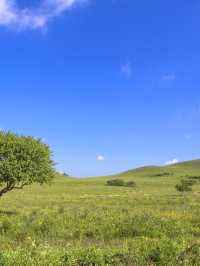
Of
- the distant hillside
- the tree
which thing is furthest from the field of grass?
the distant hillside

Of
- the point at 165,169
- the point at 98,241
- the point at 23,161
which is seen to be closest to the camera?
the point at 98,241

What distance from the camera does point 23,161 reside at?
1591 inches

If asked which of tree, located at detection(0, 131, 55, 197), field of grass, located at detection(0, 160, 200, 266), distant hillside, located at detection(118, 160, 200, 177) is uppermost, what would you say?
distant hillside, located at detection(118, 160, 200, 177)

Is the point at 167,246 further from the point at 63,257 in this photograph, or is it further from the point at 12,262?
the point at 12,262

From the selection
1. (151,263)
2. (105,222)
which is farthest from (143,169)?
(151,263)

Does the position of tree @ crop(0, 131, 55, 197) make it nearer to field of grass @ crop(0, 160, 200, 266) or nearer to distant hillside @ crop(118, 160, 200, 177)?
field of grass @ crop(0, 160, 200, 266)

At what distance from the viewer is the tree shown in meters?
39.8

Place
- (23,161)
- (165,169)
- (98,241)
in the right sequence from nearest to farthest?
(98,241) < (23,161) < (165,169)

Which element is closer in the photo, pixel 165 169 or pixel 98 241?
pixel 98 241

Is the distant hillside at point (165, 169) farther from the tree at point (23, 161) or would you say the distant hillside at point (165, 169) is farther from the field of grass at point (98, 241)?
the field of grass at point (98, 241)

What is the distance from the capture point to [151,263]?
13.9m

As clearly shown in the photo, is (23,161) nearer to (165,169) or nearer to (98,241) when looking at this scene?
(98,241)

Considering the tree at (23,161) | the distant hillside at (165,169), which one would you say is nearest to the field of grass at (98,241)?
the tree at (23,161)

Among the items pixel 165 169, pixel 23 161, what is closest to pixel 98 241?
pixel 23 161
